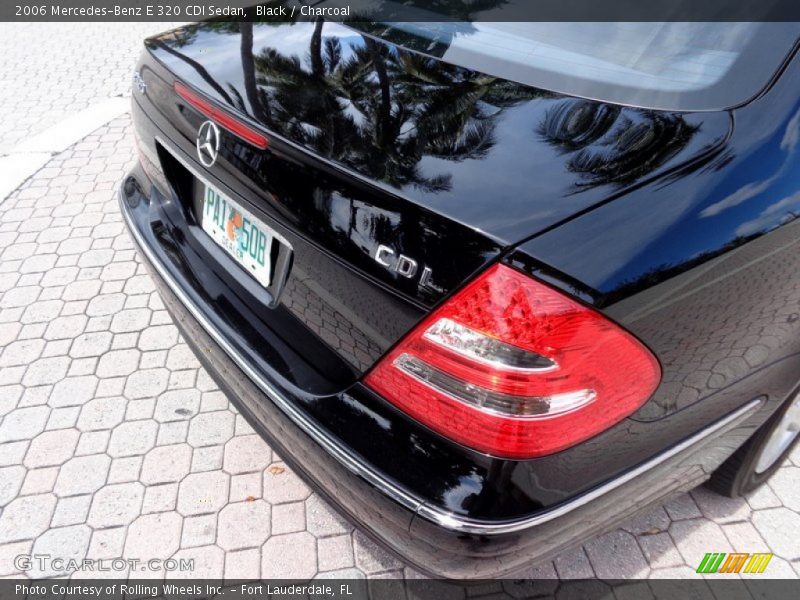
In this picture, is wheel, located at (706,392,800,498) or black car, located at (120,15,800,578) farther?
wheel, located at (706,392,800,498)

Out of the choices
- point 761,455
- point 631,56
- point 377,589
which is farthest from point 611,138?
point 377,589

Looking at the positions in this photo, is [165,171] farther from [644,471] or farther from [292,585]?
[644,471]

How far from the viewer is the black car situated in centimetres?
107

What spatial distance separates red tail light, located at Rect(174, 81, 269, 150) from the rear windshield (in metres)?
0.49

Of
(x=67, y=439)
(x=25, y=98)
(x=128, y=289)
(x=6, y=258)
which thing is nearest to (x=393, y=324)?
(x=67, y=439)

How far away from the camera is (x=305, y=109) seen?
1.35 meters

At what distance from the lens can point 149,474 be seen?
6.77 ft

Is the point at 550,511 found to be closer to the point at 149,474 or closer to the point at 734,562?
the point at 734,562

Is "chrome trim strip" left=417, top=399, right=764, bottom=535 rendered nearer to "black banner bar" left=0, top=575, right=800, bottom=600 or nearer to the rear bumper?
the rear bumper

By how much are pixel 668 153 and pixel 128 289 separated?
2561 mm

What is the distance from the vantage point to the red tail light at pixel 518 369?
103cm

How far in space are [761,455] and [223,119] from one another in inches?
72.4

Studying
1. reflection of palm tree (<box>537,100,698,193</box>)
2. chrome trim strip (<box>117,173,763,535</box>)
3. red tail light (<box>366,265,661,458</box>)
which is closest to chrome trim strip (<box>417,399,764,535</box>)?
chrome trim strip (<box>117,173,763,535</box>)

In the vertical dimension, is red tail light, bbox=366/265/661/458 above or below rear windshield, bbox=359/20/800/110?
below
